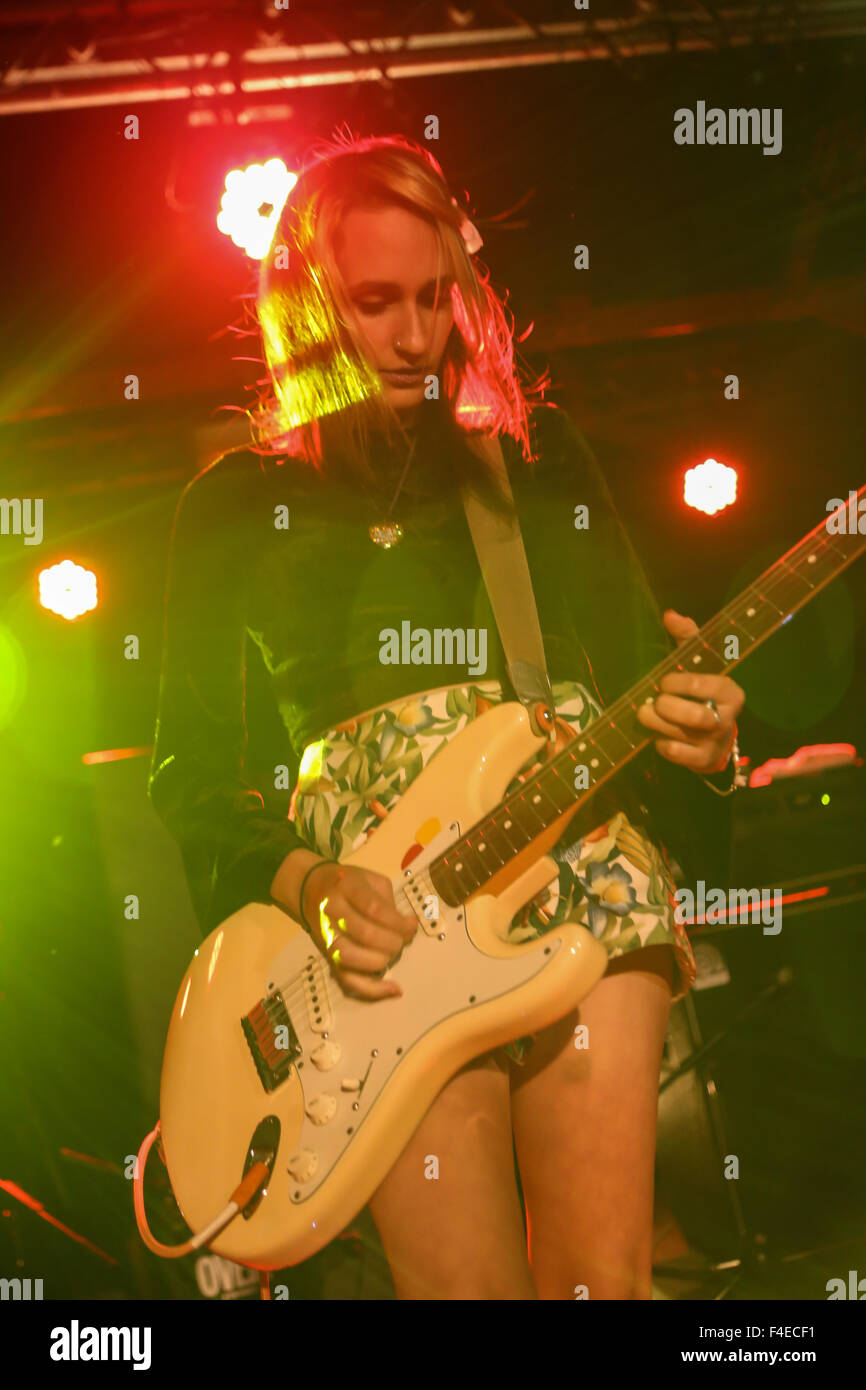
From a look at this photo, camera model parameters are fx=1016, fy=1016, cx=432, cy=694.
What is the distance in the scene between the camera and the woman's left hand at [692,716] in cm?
133

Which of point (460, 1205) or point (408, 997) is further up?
point (408, 997)

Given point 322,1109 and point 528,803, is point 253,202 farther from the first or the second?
point 322,1109

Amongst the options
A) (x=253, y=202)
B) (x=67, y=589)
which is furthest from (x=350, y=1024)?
(x=67, y=589)

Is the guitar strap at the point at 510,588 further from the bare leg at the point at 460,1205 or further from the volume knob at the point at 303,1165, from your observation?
the volume knob at the point at 303,1165

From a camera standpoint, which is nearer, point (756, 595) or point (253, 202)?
point (756, 595)

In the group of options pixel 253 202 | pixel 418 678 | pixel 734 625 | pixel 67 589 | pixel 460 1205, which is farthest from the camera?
pixel 67 589

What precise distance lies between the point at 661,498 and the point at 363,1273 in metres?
2.54

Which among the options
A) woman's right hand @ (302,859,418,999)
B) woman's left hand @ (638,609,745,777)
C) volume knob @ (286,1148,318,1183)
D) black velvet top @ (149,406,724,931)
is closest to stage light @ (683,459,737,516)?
black velvet top @ (149,406,724,931)

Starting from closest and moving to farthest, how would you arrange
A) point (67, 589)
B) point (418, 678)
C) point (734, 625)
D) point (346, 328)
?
point (734, 625) → point (418, 678) → point (346, 328) → point (67, 589)

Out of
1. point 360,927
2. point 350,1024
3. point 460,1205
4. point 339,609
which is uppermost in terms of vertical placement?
point 339,609

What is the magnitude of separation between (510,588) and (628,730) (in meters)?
0.31

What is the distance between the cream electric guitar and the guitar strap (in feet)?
0.29

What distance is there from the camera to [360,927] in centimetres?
135
